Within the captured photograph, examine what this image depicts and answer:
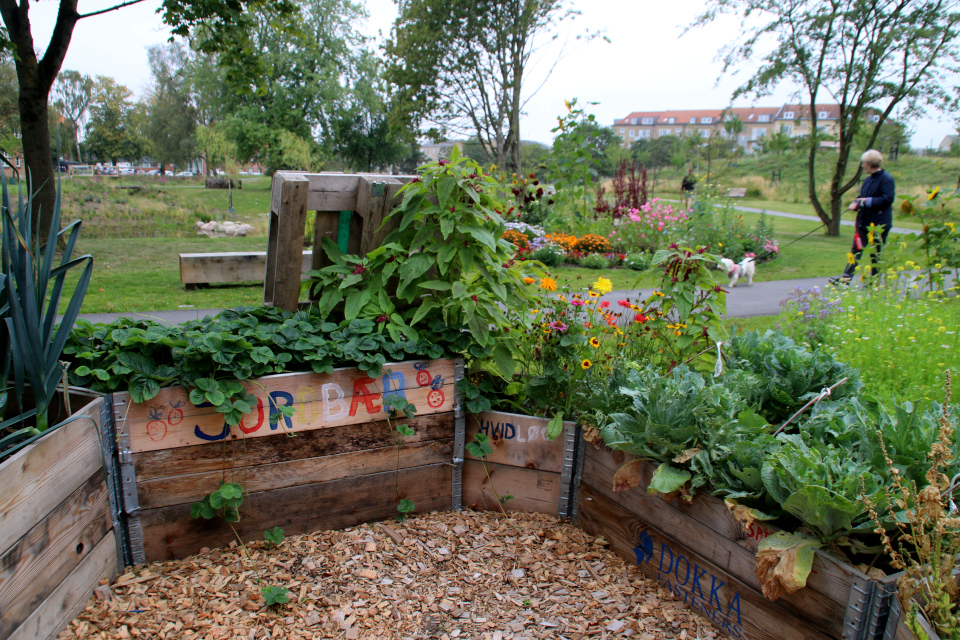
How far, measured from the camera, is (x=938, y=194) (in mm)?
4484

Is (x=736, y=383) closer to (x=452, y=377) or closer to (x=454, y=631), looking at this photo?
(x=452, y=377)

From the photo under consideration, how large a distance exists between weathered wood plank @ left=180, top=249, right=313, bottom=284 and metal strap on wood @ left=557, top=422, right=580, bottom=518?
5.75 meters

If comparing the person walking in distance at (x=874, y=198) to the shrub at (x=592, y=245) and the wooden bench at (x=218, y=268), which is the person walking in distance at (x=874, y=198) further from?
the wooden bench at (x=218, y=268)

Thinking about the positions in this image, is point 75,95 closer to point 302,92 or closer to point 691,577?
point 302,92

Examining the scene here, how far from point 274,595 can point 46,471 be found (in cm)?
85

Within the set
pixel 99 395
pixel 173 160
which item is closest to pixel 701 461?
pixel 99 395

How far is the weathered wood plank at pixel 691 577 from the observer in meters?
1.79

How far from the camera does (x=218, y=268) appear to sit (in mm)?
7527

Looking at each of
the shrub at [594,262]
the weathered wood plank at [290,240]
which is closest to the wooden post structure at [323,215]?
the weathered wood plank at [290,240]

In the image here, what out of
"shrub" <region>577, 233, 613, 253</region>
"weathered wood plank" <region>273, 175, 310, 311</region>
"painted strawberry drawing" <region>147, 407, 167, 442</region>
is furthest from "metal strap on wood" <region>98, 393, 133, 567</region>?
"shrub" <region>577, 233, 613, 253</region>

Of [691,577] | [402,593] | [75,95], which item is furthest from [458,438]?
[75,95]

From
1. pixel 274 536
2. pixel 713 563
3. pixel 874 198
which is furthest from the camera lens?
pixel 874 198

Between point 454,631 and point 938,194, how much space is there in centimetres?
492

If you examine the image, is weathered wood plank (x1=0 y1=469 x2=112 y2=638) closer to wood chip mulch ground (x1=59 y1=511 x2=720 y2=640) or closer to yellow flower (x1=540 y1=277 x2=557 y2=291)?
wood chip mulch ground (x1=59 y1=511 x2=720 y2=640)
